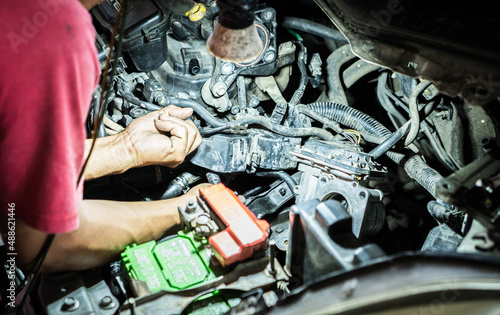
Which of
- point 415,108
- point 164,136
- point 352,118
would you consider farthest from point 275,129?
point 415,108

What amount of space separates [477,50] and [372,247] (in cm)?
77

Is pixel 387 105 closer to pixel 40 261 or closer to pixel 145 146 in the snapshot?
pixel 145 146

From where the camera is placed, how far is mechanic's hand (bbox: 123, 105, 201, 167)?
1.93 m

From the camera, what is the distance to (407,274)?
98 cm

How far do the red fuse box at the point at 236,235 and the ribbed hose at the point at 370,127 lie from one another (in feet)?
2.92

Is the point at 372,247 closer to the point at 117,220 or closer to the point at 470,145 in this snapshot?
the point at 117,220

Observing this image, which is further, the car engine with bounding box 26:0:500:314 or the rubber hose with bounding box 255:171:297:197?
the rubber hose with bounding box 255:171:297:197

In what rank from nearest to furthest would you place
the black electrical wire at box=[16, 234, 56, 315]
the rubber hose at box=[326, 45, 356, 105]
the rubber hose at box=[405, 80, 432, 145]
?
1. the black electrical wire at box=[16, 234, 56, 315]
2. the rubber hose at box=[405, 80, 432, 145]
3. the rubber hose at box=[326, 45, 356, 105]

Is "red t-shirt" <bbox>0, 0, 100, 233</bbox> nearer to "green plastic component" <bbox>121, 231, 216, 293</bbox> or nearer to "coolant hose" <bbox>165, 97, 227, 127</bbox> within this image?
"green plastic component" <bbox>121, 231, 216, 293</bbox>

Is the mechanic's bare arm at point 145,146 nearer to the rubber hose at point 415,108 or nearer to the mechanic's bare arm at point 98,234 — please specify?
the mechanic's bare arm at point 98,234

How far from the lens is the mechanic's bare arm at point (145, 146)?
1.89 m

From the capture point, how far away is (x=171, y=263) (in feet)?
4.89

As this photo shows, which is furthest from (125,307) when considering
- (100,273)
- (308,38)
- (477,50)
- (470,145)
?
(308,38)

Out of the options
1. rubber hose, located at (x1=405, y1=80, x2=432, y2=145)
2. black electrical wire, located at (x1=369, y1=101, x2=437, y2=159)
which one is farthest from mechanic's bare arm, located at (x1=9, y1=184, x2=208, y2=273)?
rubber hose, located at (x1=405, y1=80, x2=432, y2=145)
